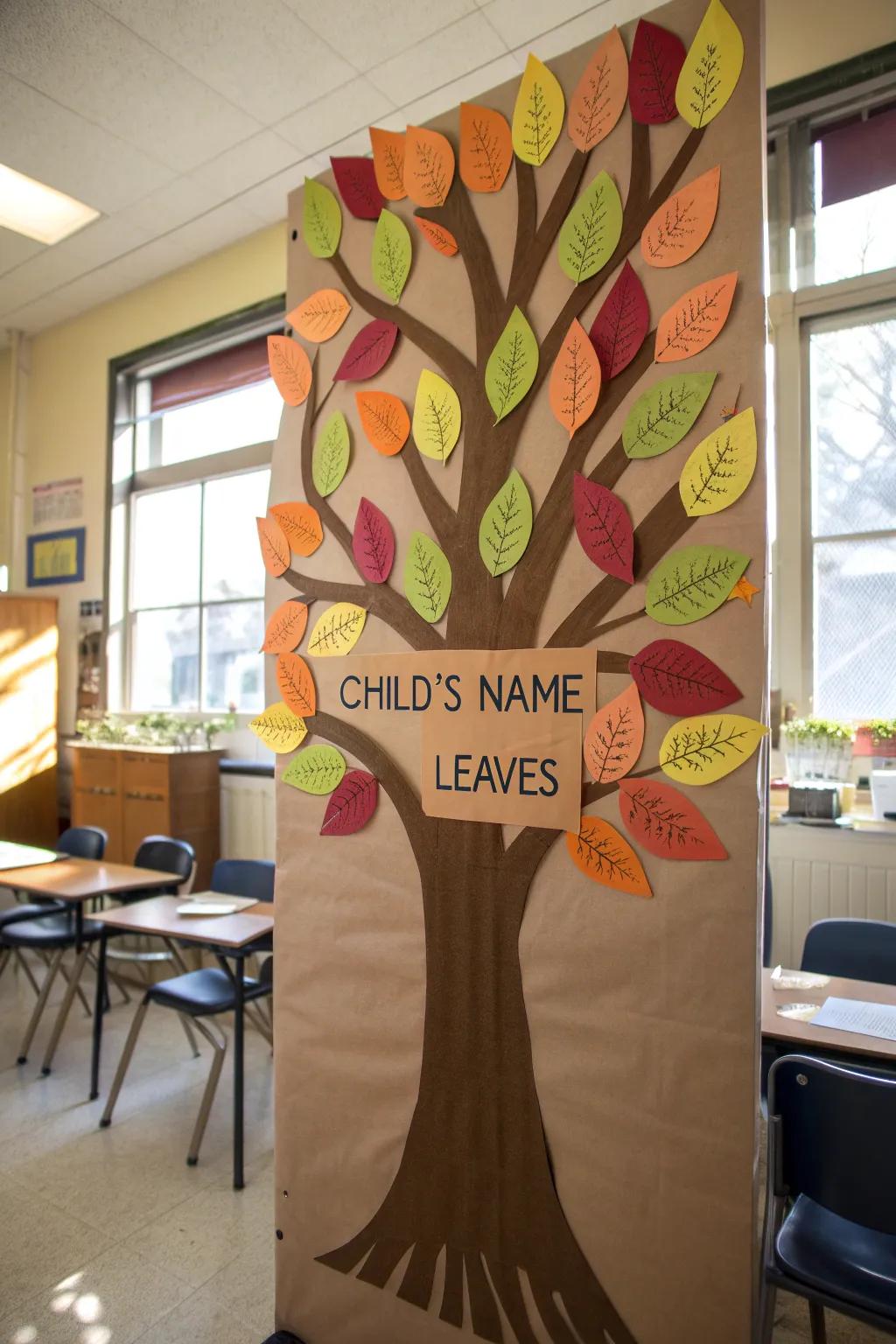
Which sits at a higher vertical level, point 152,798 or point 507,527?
point 507,527

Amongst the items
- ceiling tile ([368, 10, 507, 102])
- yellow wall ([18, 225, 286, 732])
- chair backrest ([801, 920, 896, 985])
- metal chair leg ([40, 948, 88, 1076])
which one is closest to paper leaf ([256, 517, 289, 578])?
chair backrest ([801, 920, 896, 985])

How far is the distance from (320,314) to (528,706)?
3.18ft

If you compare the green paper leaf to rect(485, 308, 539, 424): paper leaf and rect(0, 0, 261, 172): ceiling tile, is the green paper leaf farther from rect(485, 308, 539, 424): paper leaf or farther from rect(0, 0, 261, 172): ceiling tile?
rect(0, 0, 261, 172): ceiling tile

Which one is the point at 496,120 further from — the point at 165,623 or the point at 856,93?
the point at 165,623

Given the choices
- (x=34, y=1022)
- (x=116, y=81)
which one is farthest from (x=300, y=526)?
(x=116, y=81)

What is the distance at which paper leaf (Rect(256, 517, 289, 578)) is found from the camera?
5.90 feet

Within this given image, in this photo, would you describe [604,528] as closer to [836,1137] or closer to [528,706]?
[528,706]

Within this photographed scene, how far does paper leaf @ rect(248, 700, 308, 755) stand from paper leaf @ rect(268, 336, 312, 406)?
0.67 m

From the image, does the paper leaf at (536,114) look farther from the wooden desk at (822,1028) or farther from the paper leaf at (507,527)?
the wooden desk at (822,1028)

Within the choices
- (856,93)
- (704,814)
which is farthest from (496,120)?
(856,93)

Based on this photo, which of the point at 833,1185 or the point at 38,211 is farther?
the point at 38,211

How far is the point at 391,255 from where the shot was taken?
1674 mm

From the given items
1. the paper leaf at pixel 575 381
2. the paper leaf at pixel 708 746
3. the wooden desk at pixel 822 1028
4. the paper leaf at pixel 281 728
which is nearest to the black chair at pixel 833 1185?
the wooden desk at pixel 822 1028

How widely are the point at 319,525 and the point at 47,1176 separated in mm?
2663
